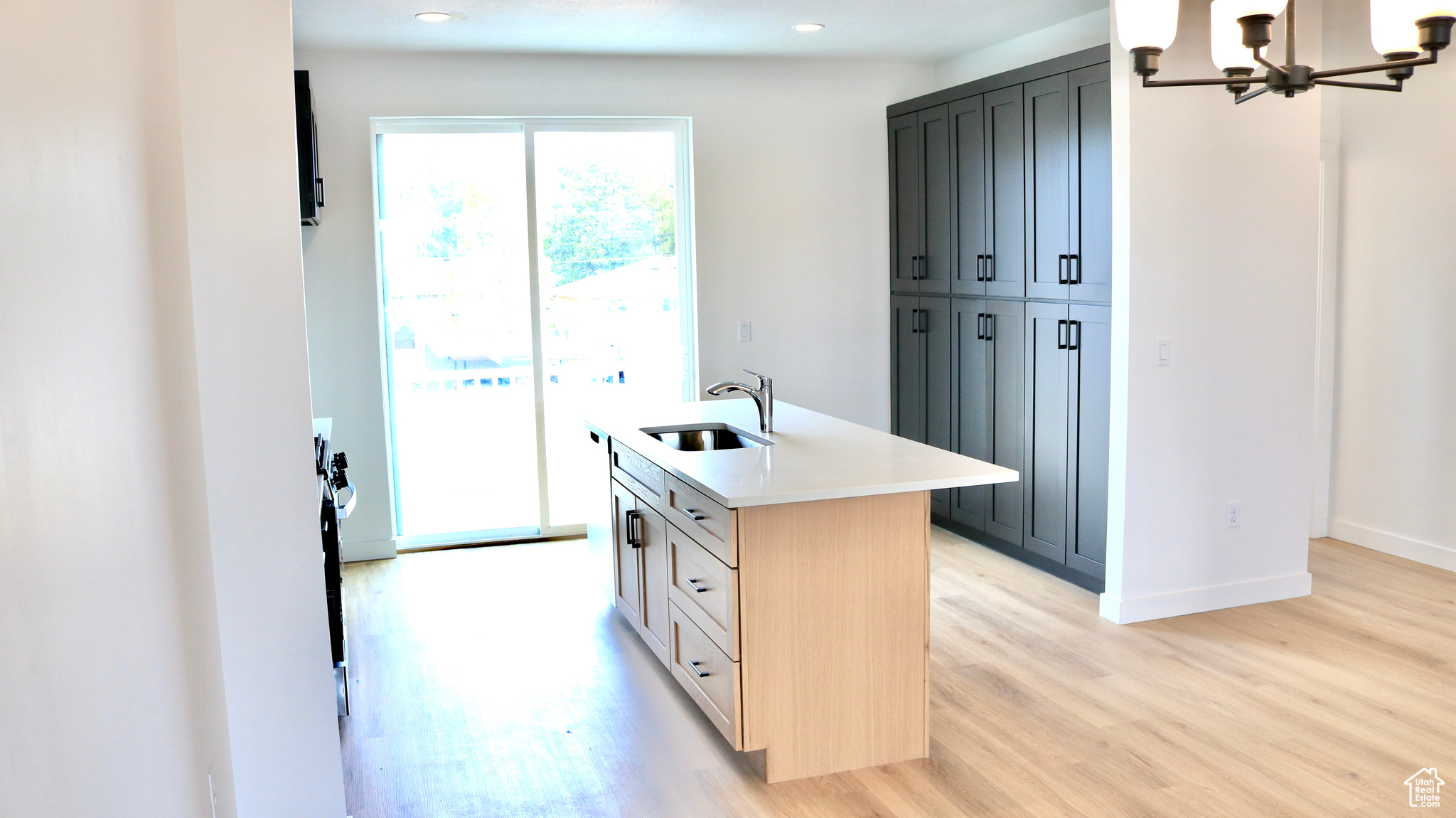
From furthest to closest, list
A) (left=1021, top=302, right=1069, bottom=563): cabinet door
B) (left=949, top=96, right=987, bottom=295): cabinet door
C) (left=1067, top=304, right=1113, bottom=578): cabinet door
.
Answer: (left=949, top=96, right=987, bottom=295): cabinet door, (left=1021, top=302, right=1069, bottom=563): cabinet door, (left=1067, top=304, right=1113, bottom=578): cabinet door

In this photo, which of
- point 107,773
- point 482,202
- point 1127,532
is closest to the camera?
point 107,773

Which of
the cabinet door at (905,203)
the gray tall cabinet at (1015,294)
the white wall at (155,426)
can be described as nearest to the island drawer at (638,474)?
the white wall at (155,426)

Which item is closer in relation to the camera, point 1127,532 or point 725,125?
point 1127,532

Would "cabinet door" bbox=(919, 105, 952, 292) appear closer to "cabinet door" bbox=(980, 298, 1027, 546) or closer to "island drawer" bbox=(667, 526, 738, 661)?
"cabinet door" bbox=(980, 298, 1027, 546)

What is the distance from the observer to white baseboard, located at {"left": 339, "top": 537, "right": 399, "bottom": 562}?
5.09 m

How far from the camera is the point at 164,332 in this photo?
188 cm

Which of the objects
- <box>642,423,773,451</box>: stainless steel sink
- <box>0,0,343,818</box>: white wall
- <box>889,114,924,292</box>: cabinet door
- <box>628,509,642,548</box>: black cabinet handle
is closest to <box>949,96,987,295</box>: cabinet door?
<box>889,114,924,292</box>: cabinet door

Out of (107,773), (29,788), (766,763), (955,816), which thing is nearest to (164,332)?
(107,773)

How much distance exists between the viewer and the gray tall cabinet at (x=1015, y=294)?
414 cm

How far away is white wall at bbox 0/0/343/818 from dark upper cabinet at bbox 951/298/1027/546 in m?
3.16

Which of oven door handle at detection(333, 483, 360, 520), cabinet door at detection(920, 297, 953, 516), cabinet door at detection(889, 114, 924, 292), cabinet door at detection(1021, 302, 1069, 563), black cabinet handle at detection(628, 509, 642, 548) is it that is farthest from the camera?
cabinet door at detection(889, 114, 924, 292)

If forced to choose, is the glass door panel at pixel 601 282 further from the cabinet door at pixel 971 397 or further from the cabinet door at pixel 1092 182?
the cabinet door at pixel 1092 182

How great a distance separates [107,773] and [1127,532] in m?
3.43

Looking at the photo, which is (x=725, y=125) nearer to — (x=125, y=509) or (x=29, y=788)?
(x=125, y=509)
